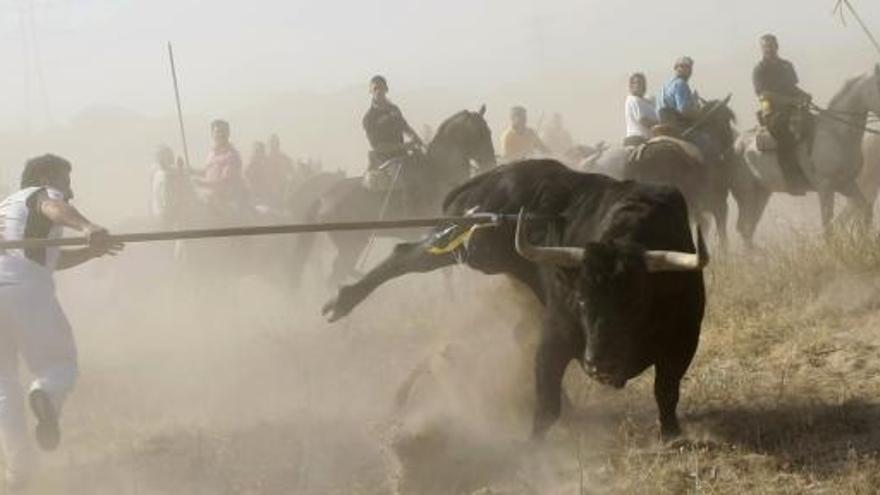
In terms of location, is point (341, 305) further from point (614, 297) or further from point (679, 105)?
point (679, 105)

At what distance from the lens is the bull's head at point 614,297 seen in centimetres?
608

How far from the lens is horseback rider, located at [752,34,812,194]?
1282cm

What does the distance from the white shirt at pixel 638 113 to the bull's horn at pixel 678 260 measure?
7873mm

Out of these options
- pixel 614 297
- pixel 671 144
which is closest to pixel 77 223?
pixel 614 297

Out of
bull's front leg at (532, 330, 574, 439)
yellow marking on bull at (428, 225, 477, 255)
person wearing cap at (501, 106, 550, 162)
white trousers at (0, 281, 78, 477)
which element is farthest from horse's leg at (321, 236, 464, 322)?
person wearing cap at (501, 106, 550, 162)

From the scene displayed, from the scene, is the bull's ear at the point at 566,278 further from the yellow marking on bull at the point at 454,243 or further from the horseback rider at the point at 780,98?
the horseback rider at the point at 780,98

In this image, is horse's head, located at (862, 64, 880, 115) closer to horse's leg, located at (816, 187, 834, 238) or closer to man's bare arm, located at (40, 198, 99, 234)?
horse's leg, located at (816, 187, 834, 238)

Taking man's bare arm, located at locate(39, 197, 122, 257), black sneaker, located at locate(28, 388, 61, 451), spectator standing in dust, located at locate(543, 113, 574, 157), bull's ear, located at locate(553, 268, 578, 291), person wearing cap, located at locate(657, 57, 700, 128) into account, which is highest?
man's bare arm, located at locate(39, 197, 122, 257)

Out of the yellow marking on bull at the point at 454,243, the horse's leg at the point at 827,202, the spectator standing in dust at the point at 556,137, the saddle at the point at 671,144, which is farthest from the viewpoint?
the spectator standing in dust at the point at 556,137

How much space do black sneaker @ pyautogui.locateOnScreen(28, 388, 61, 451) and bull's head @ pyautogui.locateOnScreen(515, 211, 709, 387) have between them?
318cm

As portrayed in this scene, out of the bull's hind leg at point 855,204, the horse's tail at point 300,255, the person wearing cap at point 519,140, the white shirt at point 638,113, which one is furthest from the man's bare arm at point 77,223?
the person wearing cap at point 519,140

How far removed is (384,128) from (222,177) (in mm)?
2936

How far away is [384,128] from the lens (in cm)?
1359

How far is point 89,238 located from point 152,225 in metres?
9.63
